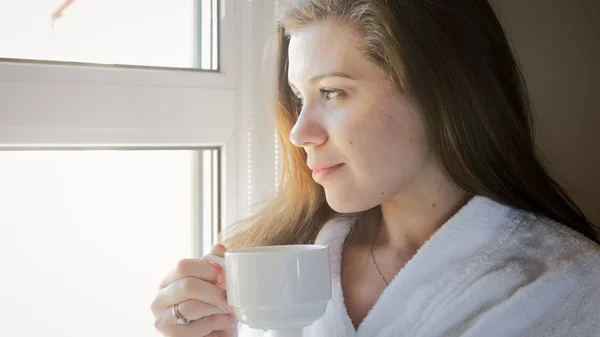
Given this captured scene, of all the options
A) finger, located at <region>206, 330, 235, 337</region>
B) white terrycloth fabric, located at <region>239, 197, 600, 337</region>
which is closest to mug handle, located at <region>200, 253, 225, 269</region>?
finger, located at <region>206, 330, 235, 337</region>

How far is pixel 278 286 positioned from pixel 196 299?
21cm

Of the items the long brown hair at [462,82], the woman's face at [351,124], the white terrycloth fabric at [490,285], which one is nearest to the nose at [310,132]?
the woman's face at [351,124]

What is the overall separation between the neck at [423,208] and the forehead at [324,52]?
0.74 feet

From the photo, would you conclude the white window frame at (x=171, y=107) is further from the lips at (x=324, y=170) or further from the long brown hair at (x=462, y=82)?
the lips at (x=324, y=170)

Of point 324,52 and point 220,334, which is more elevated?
point 324,52

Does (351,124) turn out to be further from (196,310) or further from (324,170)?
(196,310)

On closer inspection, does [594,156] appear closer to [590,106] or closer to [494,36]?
[590,106]

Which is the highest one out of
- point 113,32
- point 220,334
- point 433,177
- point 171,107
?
point 113,32

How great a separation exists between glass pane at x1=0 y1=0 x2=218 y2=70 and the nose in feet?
1.04

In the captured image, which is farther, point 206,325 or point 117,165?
point 117,165

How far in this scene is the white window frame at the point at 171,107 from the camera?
1141mm

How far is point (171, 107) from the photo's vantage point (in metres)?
1.27

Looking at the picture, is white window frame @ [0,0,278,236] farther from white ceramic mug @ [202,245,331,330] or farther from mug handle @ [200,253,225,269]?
white ceramic mug @ [202,245,331,330]

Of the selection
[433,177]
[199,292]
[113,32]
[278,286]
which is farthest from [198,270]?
[113,32]
